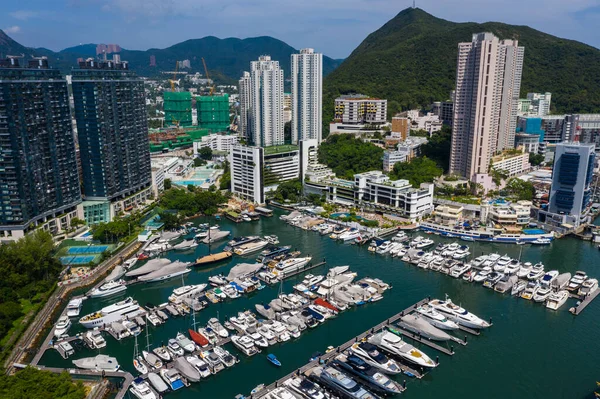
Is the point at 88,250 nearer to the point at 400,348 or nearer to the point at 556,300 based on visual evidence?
the point at 400,348

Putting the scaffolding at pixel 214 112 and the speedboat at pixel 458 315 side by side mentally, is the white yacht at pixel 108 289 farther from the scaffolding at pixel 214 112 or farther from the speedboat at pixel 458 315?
the scaffolding at pixel 214 112

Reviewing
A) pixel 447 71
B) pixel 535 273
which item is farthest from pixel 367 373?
pixel 447 71

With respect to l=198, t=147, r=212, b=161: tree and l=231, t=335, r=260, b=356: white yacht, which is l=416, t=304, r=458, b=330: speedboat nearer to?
l=231, t=335, r=260, b=356: white yacht

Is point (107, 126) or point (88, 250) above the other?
point (107, 126)

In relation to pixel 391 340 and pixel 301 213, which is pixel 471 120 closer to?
pixel 301 213

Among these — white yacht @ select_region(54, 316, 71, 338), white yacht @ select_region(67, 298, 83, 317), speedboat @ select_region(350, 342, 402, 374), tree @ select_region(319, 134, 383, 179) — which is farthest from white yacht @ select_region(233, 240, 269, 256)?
tree @ select_region(319, 134, 383, 179)

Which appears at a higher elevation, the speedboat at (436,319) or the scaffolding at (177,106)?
the scaffolding at (177,106)

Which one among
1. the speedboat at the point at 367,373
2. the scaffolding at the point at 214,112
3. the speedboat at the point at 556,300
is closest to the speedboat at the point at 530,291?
the speedboat at the point at 556,300

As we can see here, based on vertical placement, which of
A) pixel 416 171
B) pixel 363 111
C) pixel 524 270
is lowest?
pixel 524 270
